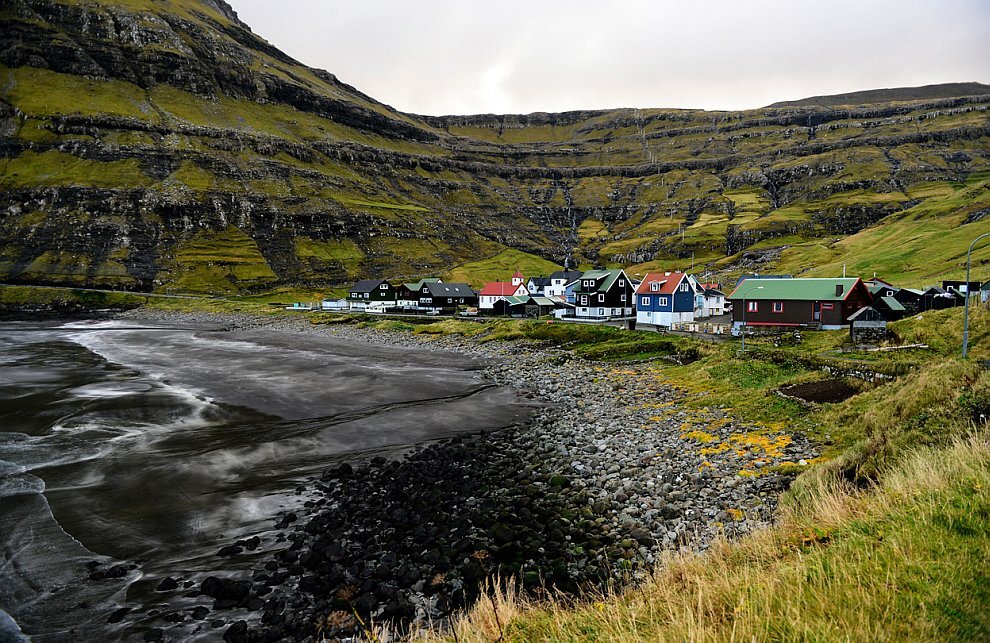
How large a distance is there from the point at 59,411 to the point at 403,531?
98.9 ft

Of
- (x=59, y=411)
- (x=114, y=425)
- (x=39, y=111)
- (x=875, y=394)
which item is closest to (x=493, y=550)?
(x=875, y=394)

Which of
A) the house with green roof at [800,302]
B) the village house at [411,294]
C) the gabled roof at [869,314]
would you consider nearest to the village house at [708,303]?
the house with green roof at [800,302]

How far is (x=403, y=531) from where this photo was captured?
1575cm

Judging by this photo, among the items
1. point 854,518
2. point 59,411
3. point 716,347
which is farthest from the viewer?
point 716,347

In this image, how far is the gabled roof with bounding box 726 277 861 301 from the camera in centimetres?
6050

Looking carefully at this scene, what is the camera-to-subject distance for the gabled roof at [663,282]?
76.3 m

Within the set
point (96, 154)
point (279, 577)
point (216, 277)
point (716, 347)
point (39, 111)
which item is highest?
point (39, 111)

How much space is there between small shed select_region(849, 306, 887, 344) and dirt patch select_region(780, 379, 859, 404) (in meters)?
22.8

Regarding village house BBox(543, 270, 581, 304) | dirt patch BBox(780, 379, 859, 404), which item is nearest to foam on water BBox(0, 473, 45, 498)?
dirt patch BBox(780, 379, 859, 404)

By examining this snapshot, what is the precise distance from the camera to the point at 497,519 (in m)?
16.2

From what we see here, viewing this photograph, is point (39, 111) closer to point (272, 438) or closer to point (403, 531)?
point (272, 438)

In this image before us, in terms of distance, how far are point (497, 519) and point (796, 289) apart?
62.6m

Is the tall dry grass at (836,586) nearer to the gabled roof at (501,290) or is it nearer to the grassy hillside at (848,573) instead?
the grassy hillside at (848,573)

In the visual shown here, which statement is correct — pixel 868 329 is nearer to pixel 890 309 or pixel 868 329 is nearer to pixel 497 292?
pixel 890 309
